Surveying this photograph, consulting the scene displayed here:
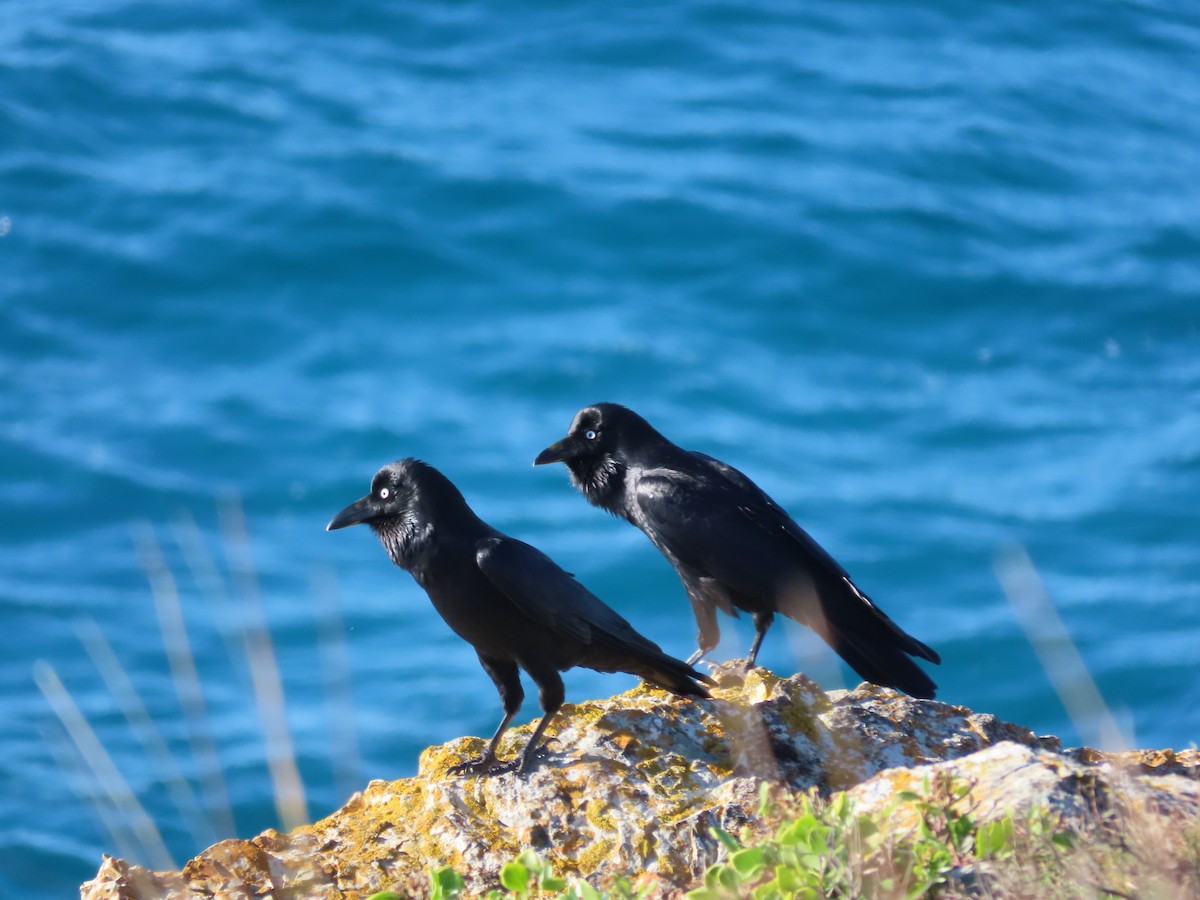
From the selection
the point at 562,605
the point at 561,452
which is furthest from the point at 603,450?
the point at 562,605

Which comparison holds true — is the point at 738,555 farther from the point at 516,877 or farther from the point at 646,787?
the point at 516,877

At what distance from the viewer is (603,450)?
7301 mm

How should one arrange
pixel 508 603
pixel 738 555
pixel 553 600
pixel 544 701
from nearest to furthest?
pixel 544 701 < pixel 553 600 < pixel 508 603 < pixel 738 555

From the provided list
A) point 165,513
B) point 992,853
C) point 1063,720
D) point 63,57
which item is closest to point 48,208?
point 63,57

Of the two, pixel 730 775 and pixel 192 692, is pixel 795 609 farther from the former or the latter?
pixel 192 692

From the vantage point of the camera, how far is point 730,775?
449cm

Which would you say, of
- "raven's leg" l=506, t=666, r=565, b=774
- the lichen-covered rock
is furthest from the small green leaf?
"raven's leg" l=506, t=666, r=565, b=774

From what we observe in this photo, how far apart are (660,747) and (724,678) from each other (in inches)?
35.1

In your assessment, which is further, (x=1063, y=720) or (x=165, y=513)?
(x=165, y=513)

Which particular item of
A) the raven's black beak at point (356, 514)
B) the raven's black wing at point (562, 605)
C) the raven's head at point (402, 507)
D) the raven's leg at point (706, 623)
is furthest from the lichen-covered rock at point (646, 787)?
the raven's leg at point (706, 623)

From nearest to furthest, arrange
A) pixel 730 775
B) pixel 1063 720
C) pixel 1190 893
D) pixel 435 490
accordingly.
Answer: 1. pixel 1190 893
2. pixel 730 775
3. pixel 435 490
4. pixel 1063 720

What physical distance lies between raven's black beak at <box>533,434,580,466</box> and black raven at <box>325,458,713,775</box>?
4.47ft

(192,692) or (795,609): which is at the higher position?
(795,609)

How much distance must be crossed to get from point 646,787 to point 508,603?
1.38 meters
